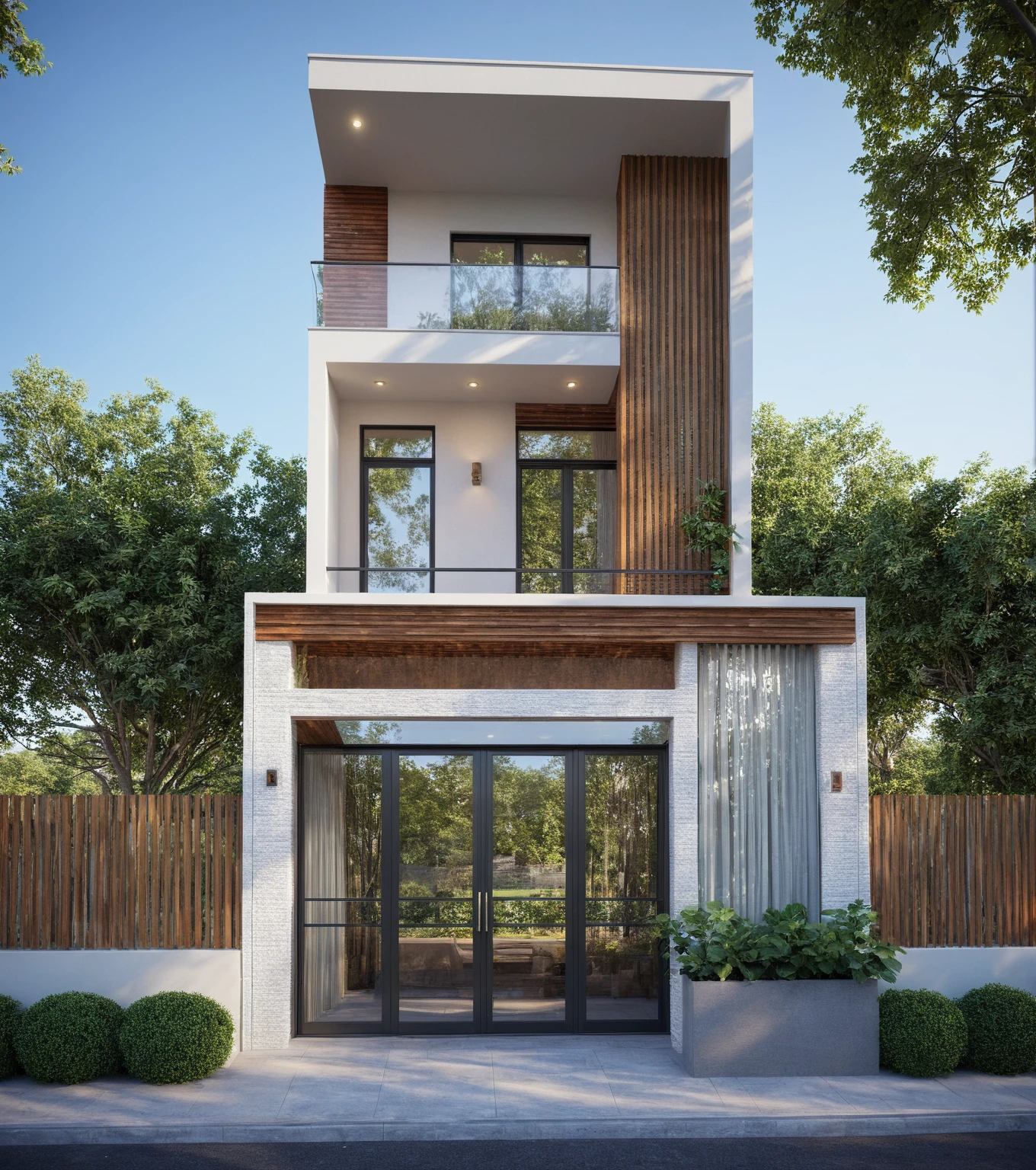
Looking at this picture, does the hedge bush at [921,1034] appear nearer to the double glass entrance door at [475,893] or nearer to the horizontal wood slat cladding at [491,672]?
the double glass entrance door at [475,893]

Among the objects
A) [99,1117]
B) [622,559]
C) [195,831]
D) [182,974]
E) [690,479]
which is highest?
[690,479]

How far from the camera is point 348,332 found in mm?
10688

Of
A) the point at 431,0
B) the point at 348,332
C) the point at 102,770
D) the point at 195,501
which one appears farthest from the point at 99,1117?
the point at 102,770

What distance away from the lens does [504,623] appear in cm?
927

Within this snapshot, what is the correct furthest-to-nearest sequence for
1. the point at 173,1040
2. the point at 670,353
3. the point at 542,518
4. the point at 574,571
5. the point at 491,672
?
the point at 542,518 < the point at 670,353 < the point at 574,571 < the point at 491,672 < the point at 173,1040

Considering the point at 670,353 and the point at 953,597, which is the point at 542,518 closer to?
the point at 670,353

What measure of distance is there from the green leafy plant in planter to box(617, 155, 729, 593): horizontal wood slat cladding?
3.40 m

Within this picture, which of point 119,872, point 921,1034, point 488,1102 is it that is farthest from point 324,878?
point 921,1034

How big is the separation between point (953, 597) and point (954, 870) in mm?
6822

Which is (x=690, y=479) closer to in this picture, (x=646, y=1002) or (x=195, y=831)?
(x=646, y=1002)

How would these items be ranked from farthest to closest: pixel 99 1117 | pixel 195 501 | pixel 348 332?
pixel 195 501 → pixel 348 332 → pixel 99 1117

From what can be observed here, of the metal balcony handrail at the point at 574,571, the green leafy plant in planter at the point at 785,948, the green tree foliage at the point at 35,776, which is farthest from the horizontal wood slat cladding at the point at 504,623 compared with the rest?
the green tree foliage at the point at 35,776

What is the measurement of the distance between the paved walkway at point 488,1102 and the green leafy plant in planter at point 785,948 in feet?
2.71

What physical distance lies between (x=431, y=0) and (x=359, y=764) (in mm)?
11360
